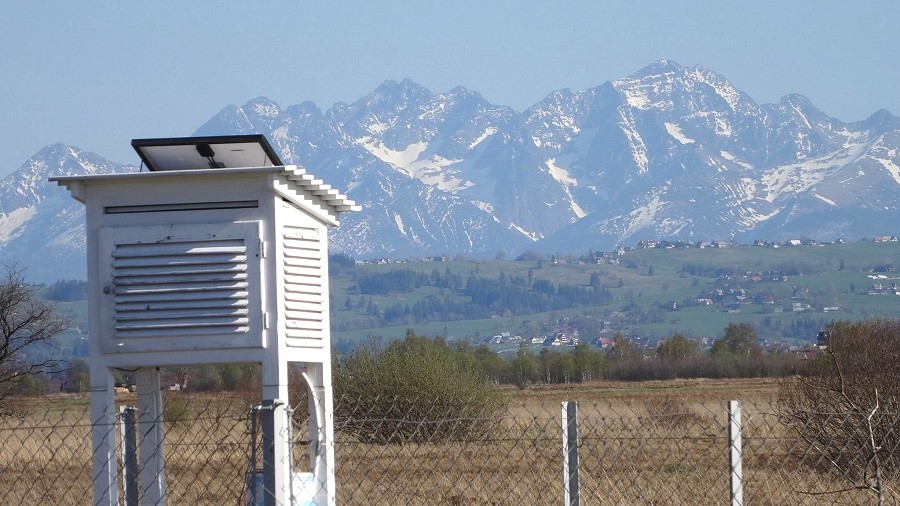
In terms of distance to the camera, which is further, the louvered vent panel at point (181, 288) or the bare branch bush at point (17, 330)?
the bare branch bush at point (17, 330)

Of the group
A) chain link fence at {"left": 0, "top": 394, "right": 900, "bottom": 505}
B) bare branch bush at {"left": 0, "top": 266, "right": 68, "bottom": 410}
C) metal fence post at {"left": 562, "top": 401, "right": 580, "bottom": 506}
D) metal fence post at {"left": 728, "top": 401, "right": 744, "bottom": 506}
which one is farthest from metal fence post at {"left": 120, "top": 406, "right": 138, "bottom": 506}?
bare branch bush at {"left": 0, "top": 266, "right": 68, "bottom": 410}

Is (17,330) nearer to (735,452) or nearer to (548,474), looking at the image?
(548,474)

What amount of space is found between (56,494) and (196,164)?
741cm

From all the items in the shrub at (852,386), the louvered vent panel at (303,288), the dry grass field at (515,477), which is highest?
the louvered vent panel at (303,288)

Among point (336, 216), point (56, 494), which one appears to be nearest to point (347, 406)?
point (56, 494)

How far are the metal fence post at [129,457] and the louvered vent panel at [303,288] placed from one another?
1.07m

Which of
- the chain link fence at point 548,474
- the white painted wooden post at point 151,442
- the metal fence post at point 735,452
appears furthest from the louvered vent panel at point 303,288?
the metal fence post at point 735,452

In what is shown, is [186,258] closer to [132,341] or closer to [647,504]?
[132,341]

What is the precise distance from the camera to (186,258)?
23.9 ft

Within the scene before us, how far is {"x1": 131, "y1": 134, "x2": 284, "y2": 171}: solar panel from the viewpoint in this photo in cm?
768

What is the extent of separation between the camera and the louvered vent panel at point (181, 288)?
7.21 meters

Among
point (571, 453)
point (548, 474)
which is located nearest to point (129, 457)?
point (571, 453)

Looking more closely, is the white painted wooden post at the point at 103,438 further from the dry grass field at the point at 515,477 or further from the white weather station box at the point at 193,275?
the dry grass field at the point at 515,477

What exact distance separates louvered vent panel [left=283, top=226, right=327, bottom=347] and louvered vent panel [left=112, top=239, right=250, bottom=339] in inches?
12.1
